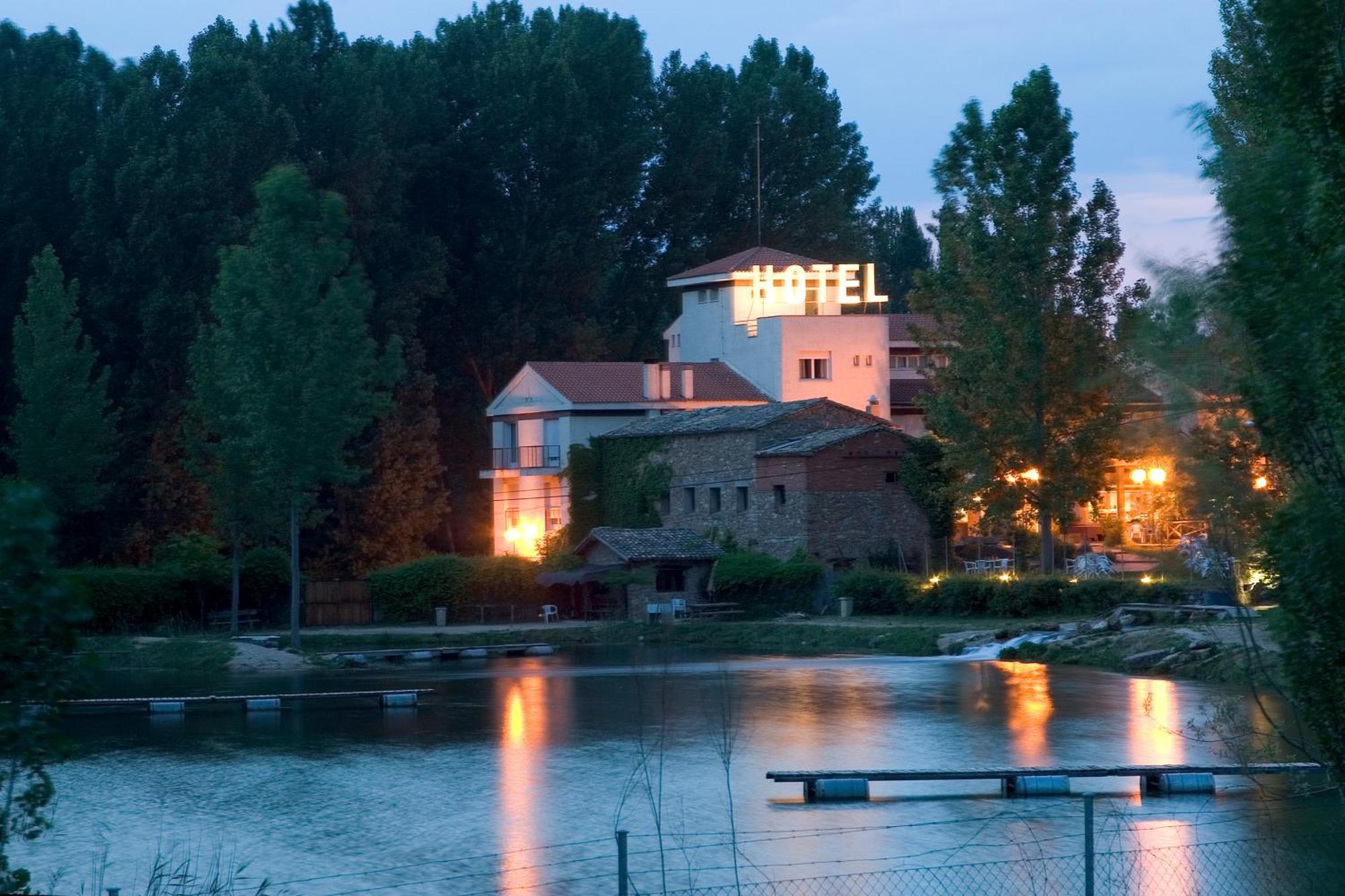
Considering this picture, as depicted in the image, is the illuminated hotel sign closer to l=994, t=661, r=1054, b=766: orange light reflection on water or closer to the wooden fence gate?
the wooden fence gate

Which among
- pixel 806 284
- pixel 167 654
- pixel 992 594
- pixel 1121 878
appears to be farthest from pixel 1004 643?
pixel 806 284

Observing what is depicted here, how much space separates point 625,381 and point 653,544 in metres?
Result: 11.4

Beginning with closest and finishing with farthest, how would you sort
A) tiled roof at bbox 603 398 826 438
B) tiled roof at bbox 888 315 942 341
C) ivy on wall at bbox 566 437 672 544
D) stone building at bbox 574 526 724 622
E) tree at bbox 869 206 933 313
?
stone building at bbox 574 526 724 622 → tiled roof at bbox 603 398 826 438 → ivy on wall at bbox 566 437 672 544 → tiled roof at bbox 888 315 942 341 → tree at bbox 869 206 933 313

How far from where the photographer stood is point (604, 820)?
2080cm

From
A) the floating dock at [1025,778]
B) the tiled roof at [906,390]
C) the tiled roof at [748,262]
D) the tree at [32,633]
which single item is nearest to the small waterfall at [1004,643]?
the floating dock at [1025,778]

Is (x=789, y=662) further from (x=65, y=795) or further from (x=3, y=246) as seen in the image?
(x=3, y=246)

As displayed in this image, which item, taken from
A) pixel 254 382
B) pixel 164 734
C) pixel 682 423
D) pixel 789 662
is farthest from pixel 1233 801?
pixel 682 423

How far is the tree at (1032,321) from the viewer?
48375 millimetres

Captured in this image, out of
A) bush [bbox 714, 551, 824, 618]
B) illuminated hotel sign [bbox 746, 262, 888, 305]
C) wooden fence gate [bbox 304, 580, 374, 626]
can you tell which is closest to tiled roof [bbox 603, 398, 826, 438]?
bush [bbox 714, 551, 824, 618]

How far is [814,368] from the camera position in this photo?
6606 cm

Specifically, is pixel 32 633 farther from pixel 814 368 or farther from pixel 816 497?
pixel 814 368

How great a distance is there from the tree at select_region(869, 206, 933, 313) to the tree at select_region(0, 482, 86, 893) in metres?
90.3

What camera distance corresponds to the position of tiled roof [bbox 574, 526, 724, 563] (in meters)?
54.3

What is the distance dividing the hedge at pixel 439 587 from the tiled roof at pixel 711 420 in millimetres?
6761
